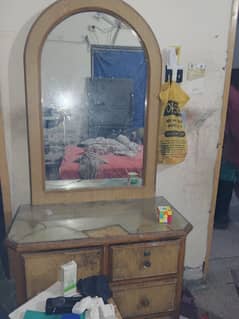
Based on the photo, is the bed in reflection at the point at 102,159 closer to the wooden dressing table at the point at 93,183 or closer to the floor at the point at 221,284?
the wooden dressing table at the point at 93,183

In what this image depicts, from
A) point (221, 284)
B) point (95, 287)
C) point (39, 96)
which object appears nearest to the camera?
point (95, 287)

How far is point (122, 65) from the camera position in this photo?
59.4 inches

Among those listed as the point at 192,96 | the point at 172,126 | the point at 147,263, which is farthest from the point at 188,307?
the point at 192,96

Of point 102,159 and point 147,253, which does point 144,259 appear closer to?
point 147,253

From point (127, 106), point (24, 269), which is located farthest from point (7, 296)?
point (127, 106)

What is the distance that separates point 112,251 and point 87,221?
190 mm

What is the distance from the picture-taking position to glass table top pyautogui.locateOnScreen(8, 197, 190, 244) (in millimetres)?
1251

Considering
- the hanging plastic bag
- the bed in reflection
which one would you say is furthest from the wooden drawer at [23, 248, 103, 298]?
the hanging plastic bag

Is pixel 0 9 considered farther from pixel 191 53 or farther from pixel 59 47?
pixel 191 53

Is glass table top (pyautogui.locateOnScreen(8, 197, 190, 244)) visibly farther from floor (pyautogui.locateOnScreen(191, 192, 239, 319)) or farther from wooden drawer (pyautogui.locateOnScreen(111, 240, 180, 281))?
floor (pyautogui.locateOnScreen(191, 192, 239, 319))

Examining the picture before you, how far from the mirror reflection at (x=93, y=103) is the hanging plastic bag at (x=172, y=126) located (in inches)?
4.4

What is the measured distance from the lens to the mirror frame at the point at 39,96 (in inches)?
53.6

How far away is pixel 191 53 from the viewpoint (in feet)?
5.17

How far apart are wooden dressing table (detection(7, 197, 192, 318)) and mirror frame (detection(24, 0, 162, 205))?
113 millimetres
